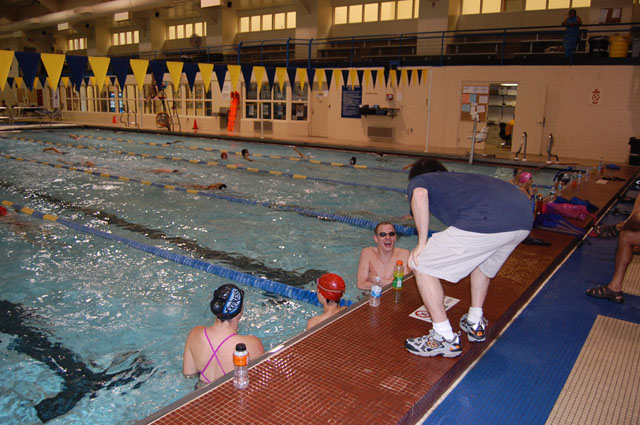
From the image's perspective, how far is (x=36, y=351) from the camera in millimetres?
3896

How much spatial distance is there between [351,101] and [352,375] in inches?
721

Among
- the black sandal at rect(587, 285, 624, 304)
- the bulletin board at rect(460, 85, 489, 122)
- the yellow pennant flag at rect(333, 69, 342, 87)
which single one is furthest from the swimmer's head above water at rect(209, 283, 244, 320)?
the yellow pennant flag at rect(333, 69, 342, 87)

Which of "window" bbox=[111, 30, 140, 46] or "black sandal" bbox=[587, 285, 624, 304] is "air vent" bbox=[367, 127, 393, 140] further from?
"window" bbox=[111, 30, 140, 46]

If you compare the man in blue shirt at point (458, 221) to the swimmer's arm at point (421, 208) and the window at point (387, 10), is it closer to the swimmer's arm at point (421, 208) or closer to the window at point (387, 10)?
the swimmer's arm at point (421, 208)

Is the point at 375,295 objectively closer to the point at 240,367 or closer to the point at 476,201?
the point at 476,201

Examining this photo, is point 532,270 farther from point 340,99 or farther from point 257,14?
point 257,14

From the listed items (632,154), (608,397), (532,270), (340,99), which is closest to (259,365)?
(608,397)

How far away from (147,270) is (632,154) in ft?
45.9

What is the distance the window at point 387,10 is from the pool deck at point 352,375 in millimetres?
19882

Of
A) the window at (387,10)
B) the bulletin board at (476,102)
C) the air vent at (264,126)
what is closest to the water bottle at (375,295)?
the bulletin board at (476,102)

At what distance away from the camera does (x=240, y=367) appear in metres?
2.47

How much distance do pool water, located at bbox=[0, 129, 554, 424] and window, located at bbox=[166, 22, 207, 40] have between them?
62.8ft

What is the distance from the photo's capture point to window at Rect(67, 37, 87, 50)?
1423 inches

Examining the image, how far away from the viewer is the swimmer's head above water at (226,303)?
2834 mm
